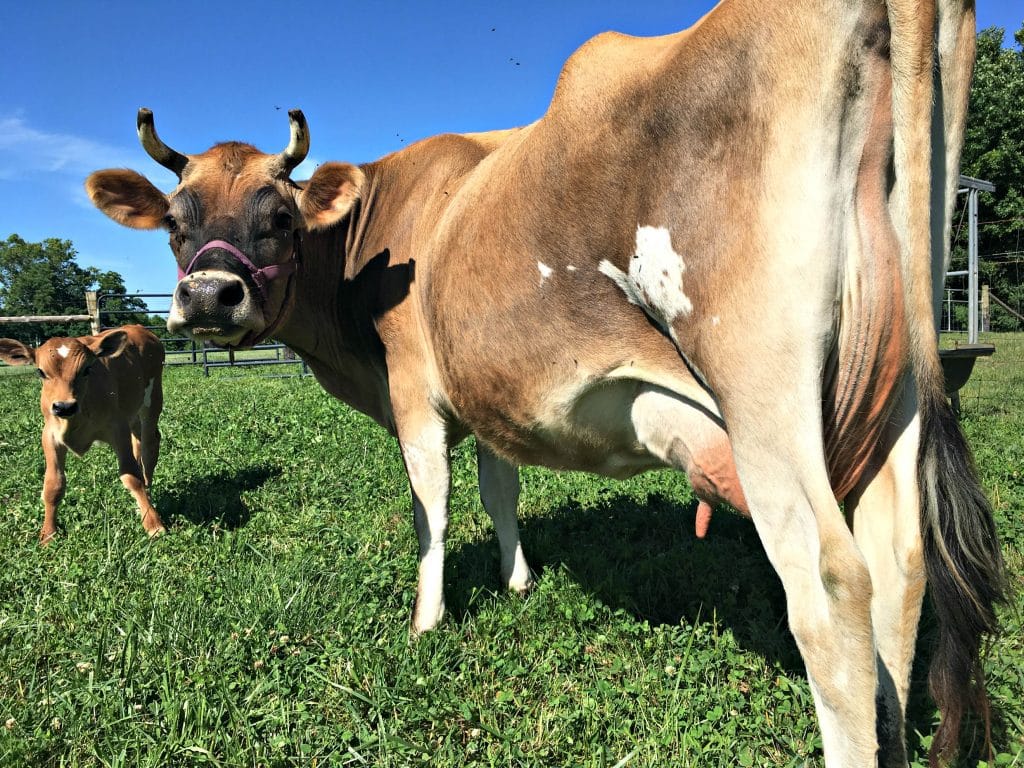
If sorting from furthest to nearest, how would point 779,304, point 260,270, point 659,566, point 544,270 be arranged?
1. point 659,566
2. point 260,270
3. point 544,270
4. point 779,304

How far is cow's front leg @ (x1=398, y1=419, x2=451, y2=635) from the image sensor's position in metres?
3.65

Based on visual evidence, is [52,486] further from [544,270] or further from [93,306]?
[93,306]

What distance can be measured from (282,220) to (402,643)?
7.85 ft

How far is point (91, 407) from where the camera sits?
229 inches

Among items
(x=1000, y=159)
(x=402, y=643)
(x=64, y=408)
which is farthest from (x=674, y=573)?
(x=1000, y=159)

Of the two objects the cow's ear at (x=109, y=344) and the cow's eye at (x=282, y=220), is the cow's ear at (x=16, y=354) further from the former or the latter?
the cow's eye at (x=282, y=220)

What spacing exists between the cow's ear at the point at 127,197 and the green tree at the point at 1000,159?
34.3 metres

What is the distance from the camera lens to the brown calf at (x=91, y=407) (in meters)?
5.34

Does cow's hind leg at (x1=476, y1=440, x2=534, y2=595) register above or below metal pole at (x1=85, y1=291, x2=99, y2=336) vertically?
below

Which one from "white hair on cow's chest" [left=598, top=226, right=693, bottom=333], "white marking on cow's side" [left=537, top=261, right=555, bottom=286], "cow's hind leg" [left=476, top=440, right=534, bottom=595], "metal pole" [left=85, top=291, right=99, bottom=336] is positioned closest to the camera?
"white hair on cow's chest" [left=598, top=226, right=693, bottom=333]

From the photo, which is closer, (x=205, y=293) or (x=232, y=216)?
(x=205, y=293)

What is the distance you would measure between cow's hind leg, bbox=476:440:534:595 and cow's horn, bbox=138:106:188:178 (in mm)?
2466

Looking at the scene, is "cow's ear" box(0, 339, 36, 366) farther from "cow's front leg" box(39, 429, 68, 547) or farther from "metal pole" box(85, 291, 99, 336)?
"metal pole" box(85, 291, 99, 336)

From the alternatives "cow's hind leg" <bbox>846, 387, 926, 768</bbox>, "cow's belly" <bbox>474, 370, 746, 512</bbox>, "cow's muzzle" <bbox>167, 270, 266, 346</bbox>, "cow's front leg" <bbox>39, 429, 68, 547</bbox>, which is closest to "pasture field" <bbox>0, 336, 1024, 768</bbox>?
"cow's front leg" <bbox>39, 429, 68, 547</bbox>
